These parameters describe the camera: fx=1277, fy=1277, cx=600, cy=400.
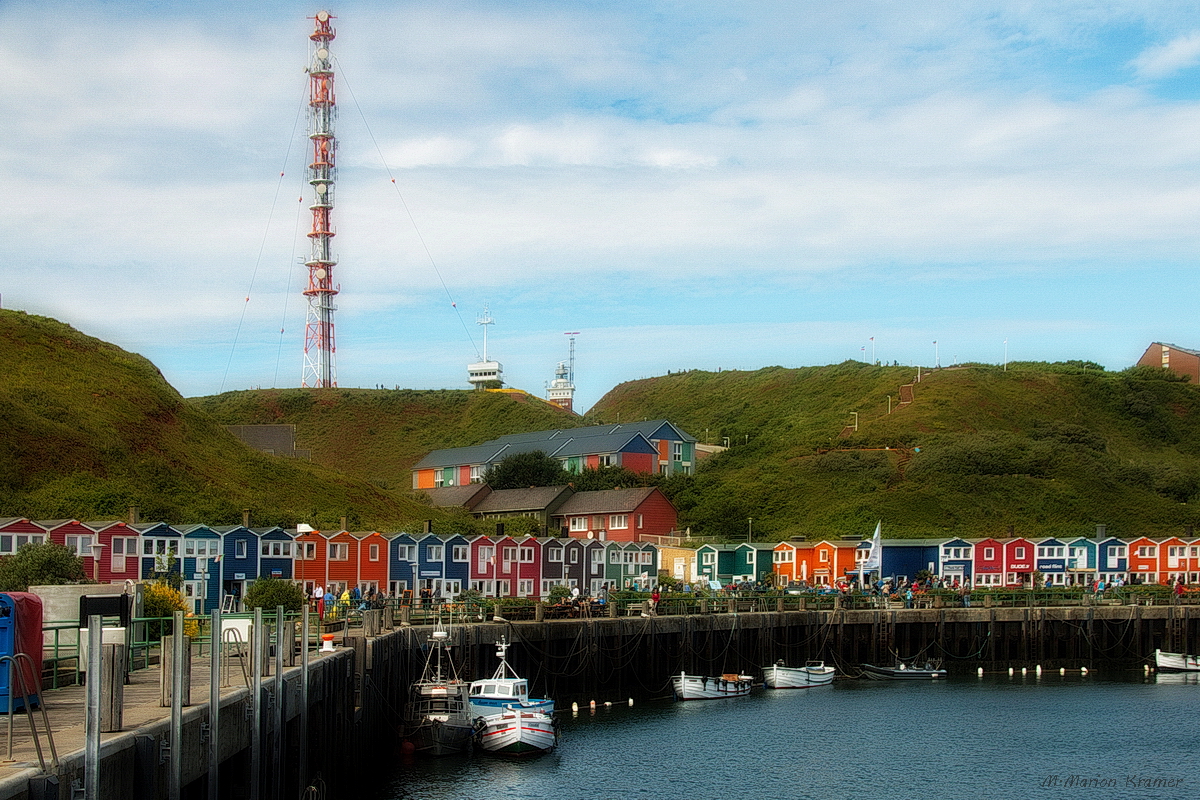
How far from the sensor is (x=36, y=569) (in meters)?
38.9

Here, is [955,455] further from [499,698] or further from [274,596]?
[274,596]

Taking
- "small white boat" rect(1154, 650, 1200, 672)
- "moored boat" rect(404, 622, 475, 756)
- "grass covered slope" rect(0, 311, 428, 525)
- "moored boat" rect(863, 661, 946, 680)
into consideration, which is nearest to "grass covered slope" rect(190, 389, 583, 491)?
"grass covered slope" rect(0, 311, 428, 525)

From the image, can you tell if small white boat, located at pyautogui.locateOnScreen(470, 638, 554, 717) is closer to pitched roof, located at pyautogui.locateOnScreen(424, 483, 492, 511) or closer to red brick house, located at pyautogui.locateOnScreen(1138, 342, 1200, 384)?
pitched roof, located at pyautogui.locateOnScreen(424, 483, 492, 511)

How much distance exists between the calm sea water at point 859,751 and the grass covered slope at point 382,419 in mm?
110617

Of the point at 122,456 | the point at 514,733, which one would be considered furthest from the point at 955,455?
the point at 514,733

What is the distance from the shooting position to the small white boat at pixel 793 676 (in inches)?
2537

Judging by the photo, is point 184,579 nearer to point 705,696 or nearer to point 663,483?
point 705,696

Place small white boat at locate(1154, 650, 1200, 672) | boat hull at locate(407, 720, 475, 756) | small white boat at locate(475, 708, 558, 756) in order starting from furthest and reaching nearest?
small white boat at locate(1154, 650, 1200, 672), small white boat at locate(475, 708, 558, 756), boat hull at locate(407, 720, 475, 756)

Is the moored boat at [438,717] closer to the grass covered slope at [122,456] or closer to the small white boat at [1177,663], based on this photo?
the grass covered slope at [122,456]

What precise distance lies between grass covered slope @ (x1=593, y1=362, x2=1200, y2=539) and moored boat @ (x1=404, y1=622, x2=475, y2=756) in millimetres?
73871

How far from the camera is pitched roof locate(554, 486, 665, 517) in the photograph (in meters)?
111

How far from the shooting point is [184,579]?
217 feet

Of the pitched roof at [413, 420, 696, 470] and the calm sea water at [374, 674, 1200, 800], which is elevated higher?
the pitched roof at [413, 420, 696, 470]

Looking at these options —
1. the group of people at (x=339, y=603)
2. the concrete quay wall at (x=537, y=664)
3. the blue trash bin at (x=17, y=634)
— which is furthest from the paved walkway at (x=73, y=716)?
the group of people at (x=339, y=603)
